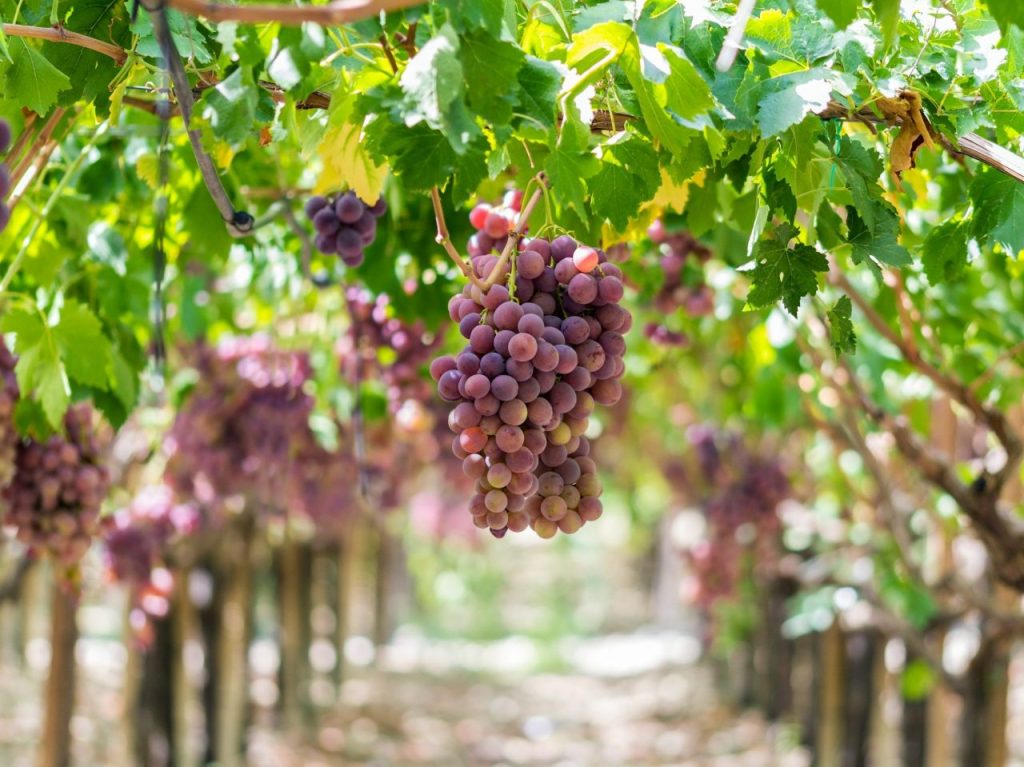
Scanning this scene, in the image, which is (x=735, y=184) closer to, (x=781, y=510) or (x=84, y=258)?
(x=84, y=258)

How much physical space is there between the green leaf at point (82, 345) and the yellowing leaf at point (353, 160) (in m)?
0.68

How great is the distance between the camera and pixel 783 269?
1.67 metres

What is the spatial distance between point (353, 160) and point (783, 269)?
2.43 feet

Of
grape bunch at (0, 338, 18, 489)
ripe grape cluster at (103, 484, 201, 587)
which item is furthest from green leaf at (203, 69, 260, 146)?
ripe grape cluster at (103, 484, 201, 587)

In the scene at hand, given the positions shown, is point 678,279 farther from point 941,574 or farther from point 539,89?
point 941,574

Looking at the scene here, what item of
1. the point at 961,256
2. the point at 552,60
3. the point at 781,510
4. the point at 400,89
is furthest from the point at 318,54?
the point at 781,510

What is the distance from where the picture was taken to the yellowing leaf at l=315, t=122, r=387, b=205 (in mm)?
1743

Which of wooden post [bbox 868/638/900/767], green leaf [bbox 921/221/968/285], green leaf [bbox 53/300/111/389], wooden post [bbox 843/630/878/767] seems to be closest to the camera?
green leaf [bbox 921/221/968/285]

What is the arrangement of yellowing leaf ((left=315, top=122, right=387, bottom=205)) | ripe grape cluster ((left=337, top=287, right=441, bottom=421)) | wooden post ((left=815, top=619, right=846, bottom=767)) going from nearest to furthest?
1. yellowing leaf ((left=315, top=122, right=387, bottom=205))
2. ripe grape cluster ((left=337, top=287, right=441, bottom=421))
3. wooden post ((left=815, top=619, right=846, bottom=767))

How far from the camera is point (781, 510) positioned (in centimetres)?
696

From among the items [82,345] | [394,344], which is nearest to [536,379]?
[82,345]

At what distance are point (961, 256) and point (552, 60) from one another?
35.8 inches

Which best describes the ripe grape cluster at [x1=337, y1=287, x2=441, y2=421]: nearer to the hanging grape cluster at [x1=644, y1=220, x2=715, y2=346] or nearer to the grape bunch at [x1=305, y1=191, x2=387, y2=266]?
the grape bunch at [x1=305, y1=191, x2=387, y2=266]

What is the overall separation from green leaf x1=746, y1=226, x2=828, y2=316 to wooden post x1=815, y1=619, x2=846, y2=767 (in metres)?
5.58
